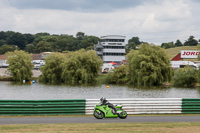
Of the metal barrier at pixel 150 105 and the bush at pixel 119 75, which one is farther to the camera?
the bush at pixel 119 75

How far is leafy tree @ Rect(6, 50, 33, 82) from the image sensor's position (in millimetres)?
85875

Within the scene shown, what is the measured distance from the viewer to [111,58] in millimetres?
151625

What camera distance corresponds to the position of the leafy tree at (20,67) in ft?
282

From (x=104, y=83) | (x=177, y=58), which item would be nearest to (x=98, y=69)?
(x=104, y=83)

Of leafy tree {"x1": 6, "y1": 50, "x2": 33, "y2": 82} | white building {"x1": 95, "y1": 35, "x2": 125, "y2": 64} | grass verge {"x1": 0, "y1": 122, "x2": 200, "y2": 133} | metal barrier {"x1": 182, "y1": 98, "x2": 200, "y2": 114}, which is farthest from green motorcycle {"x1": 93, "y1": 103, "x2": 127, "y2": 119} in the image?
white building {"x1": 95, "y1": 35, "x2": 125, "y2": 64}

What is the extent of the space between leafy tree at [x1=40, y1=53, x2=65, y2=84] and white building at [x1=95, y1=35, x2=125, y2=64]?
221 feet

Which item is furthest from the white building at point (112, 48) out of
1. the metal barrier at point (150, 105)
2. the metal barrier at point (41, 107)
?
the metal barrier at point (41, 107)

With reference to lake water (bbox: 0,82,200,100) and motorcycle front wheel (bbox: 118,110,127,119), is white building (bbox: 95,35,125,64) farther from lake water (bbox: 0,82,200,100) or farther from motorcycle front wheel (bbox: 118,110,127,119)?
motorcycle front wheel (bbox: 118,110,127,119)

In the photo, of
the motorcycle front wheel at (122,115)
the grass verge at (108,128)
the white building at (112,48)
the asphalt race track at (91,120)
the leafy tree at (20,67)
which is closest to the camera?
the grass verge at (108,128)

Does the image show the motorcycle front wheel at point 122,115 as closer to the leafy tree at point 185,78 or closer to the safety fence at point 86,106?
the safety fence at point 86,106

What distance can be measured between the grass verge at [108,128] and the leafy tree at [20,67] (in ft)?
230

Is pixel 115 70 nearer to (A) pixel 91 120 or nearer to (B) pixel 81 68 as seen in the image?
(B) pixel 81 68

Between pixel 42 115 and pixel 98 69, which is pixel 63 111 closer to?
pixel 42 115

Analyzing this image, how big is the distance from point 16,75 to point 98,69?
20556 millimetres
